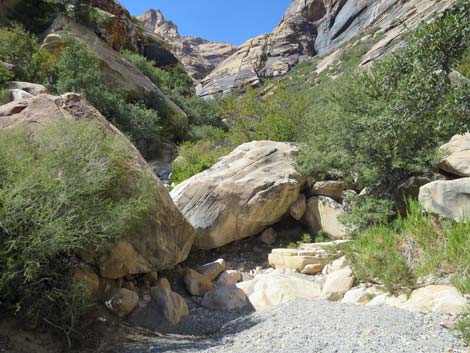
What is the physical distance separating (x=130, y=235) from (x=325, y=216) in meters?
4.87

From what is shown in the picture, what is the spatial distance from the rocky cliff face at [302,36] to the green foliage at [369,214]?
3591 centimetres

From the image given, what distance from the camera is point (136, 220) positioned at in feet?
14.8

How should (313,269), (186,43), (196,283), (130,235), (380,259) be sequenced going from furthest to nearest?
(186,43)
(313,269)
(196,283)
(380,259)
(130,235)

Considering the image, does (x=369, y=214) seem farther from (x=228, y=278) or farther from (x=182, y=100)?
(x=182, y=100)

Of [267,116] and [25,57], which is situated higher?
[25,57]

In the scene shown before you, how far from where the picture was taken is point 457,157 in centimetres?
640

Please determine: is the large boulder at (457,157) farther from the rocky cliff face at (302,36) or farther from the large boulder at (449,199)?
the rocky cliff face at (302,36)

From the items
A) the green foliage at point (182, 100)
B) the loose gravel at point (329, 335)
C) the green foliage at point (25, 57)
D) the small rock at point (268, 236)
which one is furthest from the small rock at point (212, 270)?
the green foliage at point (182, 100)

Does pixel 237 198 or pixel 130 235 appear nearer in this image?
pixel 130 235

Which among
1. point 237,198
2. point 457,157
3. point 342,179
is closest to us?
point 457,157

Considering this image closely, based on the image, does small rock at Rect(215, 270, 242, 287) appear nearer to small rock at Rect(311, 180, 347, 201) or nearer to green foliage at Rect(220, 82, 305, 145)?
small rock at Rect(311, 180, 347, 201)

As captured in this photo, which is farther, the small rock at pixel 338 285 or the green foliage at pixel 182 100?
the green foliage at pixel 182 100

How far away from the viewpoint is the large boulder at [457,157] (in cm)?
620

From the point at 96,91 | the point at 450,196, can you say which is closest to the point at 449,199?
the point at 450,196
